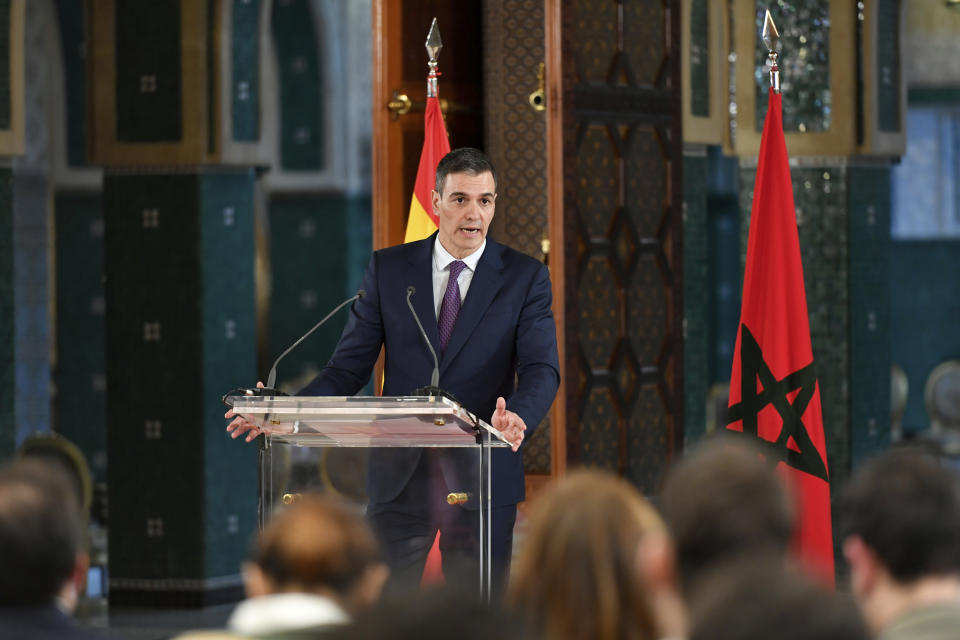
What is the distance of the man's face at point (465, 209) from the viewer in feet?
12.8

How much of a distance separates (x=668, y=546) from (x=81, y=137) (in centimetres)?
890

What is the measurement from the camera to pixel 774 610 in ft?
4.73

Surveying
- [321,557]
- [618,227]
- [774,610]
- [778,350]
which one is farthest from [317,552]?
[618,227]

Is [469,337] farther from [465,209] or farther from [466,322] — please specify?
[465,209]

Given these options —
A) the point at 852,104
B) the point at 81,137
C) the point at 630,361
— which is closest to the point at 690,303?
the point at 852,104

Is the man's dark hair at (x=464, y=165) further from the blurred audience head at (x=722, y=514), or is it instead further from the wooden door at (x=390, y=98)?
the wooden door at (x=390, y=98)

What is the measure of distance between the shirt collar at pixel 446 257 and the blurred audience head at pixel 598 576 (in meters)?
2.15

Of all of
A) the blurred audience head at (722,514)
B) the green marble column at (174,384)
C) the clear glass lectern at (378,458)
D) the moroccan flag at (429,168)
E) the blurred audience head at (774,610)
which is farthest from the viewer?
the green marble column at (174,384)

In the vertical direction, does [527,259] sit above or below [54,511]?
above

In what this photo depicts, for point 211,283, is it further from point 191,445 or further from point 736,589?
point 736,589

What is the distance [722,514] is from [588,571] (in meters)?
0.18

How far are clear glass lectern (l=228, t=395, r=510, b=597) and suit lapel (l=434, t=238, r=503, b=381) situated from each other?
1.56ft

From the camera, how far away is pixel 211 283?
7.05 m

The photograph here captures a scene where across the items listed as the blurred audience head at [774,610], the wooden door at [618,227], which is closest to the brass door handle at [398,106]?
the wooden door at [618,227]
